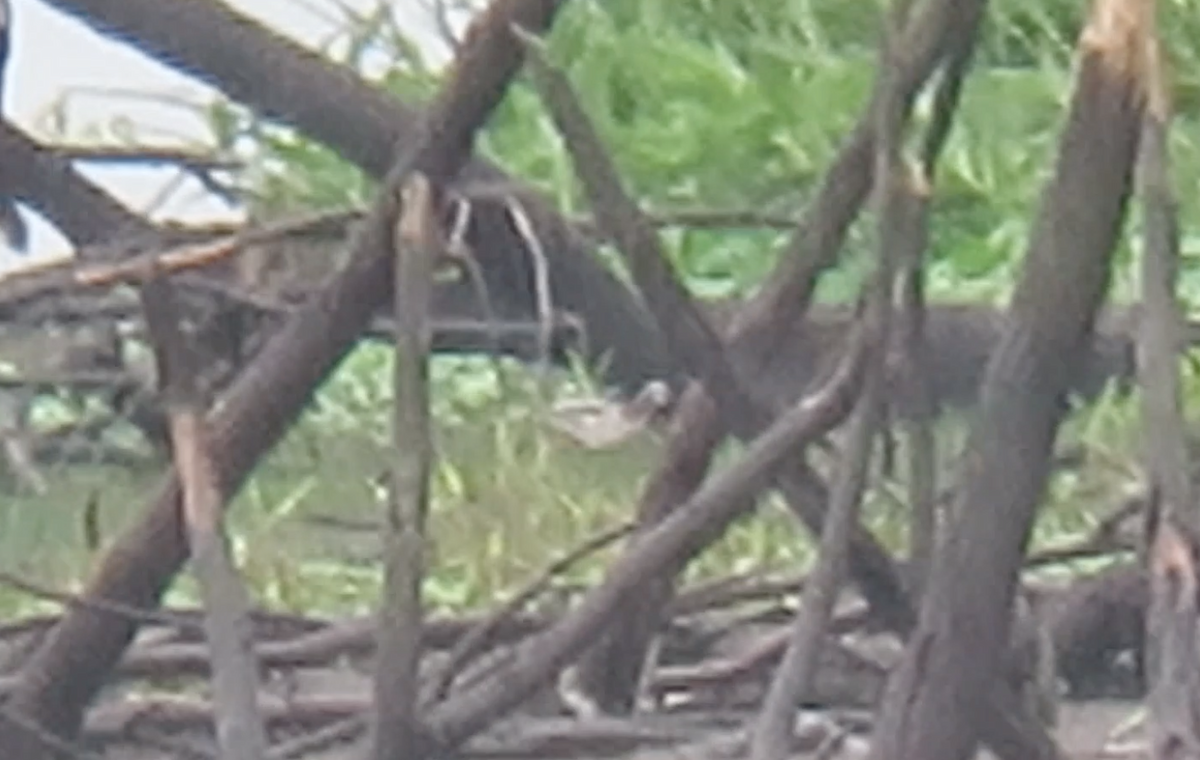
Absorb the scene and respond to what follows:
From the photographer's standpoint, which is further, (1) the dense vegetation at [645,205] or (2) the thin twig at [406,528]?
(1) the dense vegetation at [645,205]

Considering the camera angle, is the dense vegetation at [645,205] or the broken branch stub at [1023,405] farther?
the dense vegetation at [645,205]

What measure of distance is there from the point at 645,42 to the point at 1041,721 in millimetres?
1177

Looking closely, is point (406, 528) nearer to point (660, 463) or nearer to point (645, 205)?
point (660, 463)

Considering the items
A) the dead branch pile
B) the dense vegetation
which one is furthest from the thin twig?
the dense vegetation

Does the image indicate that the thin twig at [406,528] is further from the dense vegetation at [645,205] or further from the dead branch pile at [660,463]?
the dense vegetation at [645,205]

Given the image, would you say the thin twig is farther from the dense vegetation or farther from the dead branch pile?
the dense vegetation

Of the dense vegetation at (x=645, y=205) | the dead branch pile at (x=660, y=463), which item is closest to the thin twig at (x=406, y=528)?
the dead branch pile at (x=660, y=463)

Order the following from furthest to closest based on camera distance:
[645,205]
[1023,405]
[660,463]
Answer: [645,205], [660,463], [1023,405]

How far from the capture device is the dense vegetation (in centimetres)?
85

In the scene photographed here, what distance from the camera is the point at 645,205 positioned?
1161mm

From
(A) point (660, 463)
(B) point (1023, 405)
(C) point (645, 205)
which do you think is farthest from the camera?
(C) point (645, 205)

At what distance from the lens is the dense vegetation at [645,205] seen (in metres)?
0.85

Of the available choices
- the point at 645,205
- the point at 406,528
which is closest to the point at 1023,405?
the point at 406,528

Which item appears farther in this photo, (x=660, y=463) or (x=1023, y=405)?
(x=660, y=463)
